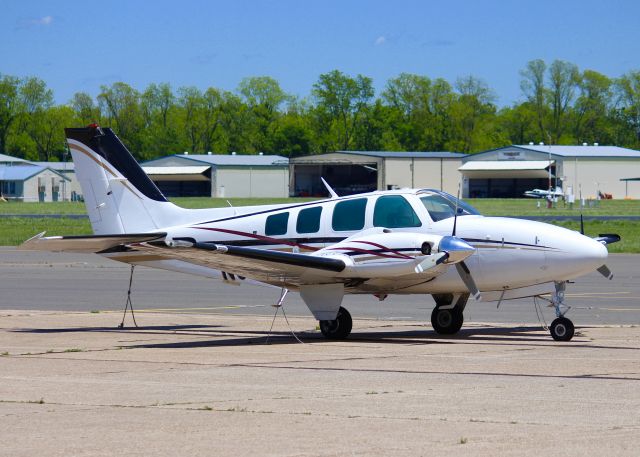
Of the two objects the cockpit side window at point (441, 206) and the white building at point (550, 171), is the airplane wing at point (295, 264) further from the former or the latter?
the white building at point (550, 171)

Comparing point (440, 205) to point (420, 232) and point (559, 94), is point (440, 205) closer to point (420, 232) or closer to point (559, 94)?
point (420, 232)

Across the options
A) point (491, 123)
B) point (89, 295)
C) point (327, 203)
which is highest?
point (491, 123)

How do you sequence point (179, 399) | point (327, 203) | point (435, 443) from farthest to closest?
point (327, 203), point (179, 399), point (435, 443)

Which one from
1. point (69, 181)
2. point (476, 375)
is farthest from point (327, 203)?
point (69, 181)

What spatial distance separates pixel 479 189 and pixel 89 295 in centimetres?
11663

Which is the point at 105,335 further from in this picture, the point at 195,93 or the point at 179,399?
the point at 195,93

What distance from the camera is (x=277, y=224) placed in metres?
18.1

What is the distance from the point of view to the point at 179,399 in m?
10.8

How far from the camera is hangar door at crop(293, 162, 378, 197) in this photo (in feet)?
443

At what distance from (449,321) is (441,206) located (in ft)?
6.61

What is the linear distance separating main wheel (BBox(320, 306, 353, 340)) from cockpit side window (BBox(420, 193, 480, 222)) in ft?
7.06

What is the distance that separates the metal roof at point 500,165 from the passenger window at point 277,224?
117487mm

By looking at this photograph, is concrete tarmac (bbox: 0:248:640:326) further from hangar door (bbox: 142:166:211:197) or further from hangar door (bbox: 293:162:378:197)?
hangar door (bbox: 142:166:211:197)

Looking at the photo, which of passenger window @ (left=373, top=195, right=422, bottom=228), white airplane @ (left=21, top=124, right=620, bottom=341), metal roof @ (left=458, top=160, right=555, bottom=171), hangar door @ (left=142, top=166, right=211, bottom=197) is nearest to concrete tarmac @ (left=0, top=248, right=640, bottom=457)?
white airplane @ (left=21, top=124, right=620, bottom=341)
